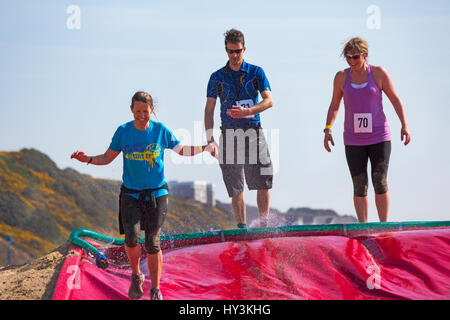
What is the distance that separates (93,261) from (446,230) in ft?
12.2

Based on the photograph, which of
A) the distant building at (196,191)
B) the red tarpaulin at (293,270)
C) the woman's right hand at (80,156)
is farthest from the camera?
the distant building at (196,191)

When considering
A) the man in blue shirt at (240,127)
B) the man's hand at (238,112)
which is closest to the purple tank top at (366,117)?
the man in blue shirt at (240,127)

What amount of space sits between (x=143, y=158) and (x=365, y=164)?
290cm

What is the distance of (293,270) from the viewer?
627cm

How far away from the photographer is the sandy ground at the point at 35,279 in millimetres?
5714

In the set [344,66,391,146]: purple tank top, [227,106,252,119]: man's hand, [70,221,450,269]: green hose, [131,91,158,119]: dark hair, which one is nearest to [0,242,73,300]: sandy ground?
[70,221,450,269]: green hose

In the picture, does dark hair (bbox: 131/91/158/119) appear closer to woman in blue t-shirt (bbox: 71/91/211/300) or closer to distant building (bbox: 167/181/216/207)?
woman in blue t-shirt (bbox: 71/91/211/300)

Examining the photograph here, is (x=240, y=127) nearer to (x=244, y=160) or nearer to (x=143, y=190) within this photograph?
(x=244, y=160)

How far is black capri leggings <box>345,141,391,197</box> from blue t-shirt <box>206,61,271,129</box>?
1.11 meters

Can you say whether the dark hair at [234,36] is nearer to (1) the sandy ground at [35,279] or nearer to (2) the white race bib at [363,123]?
(2) the white race bib at [363,123]

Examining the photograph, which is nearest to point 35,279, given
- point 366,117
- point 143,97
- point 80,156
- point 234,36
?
point 80,156

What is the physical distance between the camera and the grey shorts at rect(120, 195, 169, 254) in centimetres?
540

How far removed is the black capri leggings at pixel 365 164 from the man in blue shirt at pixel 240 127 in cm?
90

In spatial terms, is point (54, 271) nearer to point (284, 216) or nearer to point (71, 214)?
point (284, 216)
